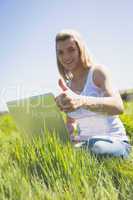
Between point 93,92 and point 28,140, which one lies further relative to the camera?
point 93,92

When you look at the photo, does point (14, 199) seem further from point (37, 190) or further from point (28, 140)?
point (28, 140)

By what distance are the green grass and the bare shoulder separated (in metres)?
0.35

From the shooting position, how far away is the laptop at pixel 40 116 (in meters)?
1.44

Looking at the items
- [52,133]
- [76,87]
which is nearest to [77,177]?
[52,133]

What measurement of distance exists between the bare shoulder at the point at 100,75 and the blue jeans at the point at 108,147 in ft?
0.79

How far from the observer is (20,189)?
1.09 meters

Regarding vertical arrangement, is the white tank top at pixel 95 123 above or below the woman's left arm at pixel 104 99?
below

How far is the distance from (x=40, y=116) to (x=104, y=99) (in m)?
0.25

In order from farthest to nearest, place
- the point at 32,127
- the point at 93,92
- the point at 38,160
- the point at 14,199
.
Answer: the point at 93,92
the point at 32,127
the point at 38,160
the point at 14,199

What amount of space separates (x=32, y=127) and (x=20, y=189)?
1.62 ft

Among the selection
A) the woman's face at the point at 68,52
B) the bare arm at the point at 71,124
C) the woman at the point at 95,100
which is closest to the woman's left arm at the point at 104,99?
the woman at the point at 95,100

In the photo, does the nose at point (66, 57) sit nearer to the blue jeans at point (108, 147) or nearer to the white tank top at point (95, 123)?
the white tank top at point (95, 123)

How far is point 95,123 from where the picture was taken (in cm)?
174

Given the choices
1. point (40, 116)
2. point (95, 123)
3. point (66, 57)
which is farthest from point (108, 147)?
A: point (66, 57)
